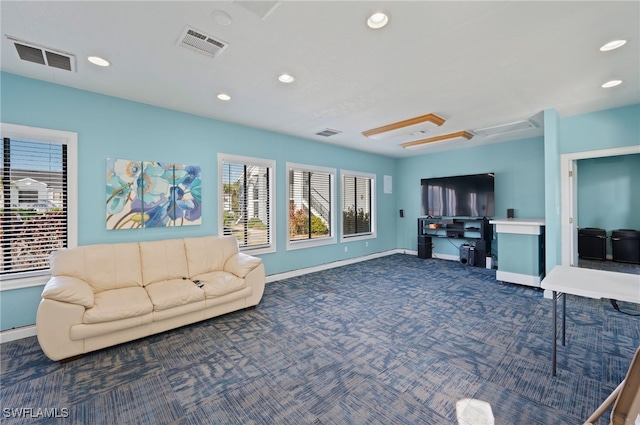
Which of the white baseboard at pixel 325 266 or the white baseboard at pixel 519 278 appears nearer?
the white baseboard at pixel 519 278

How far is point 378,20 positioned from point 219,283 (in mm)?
3118

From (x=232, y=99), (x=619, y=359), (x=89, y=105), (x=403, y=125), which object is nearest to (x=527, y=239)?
(x=619, y=359)

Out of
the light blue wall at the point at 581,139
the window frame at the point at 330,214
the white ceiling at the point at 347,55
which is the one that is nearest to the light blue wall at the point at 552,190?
the light blue wall at the point at 581,139

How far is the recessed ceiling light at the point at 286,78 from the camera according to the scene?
114 inches

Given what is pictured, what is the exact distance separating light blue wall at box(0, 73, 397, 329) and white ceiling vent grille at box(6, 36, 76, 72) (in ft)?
1.83

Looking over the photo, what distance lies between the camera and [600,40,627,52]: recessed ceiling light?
7.73 feet

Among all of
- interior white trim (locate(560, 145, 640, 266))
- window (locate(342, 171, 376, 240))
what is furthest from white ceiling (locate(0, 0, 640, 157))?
window (locate(342, 171, 376, 240))

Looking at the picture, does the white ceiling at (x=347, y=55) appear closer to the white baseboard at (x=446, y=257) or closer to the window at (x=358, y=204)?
the window at (x=358, y=204)

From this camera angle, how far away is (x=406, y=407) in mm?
1854

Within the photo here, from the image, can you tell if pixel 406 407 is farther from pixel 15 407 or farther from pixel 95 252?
pixel 95 252

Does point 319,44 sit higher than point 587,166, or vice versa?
point 319,44

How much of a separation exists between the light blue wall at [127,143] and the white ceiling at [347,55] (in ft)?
0.62

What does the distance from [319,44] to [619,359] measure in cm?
379

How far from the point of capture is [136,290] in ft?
9.83
